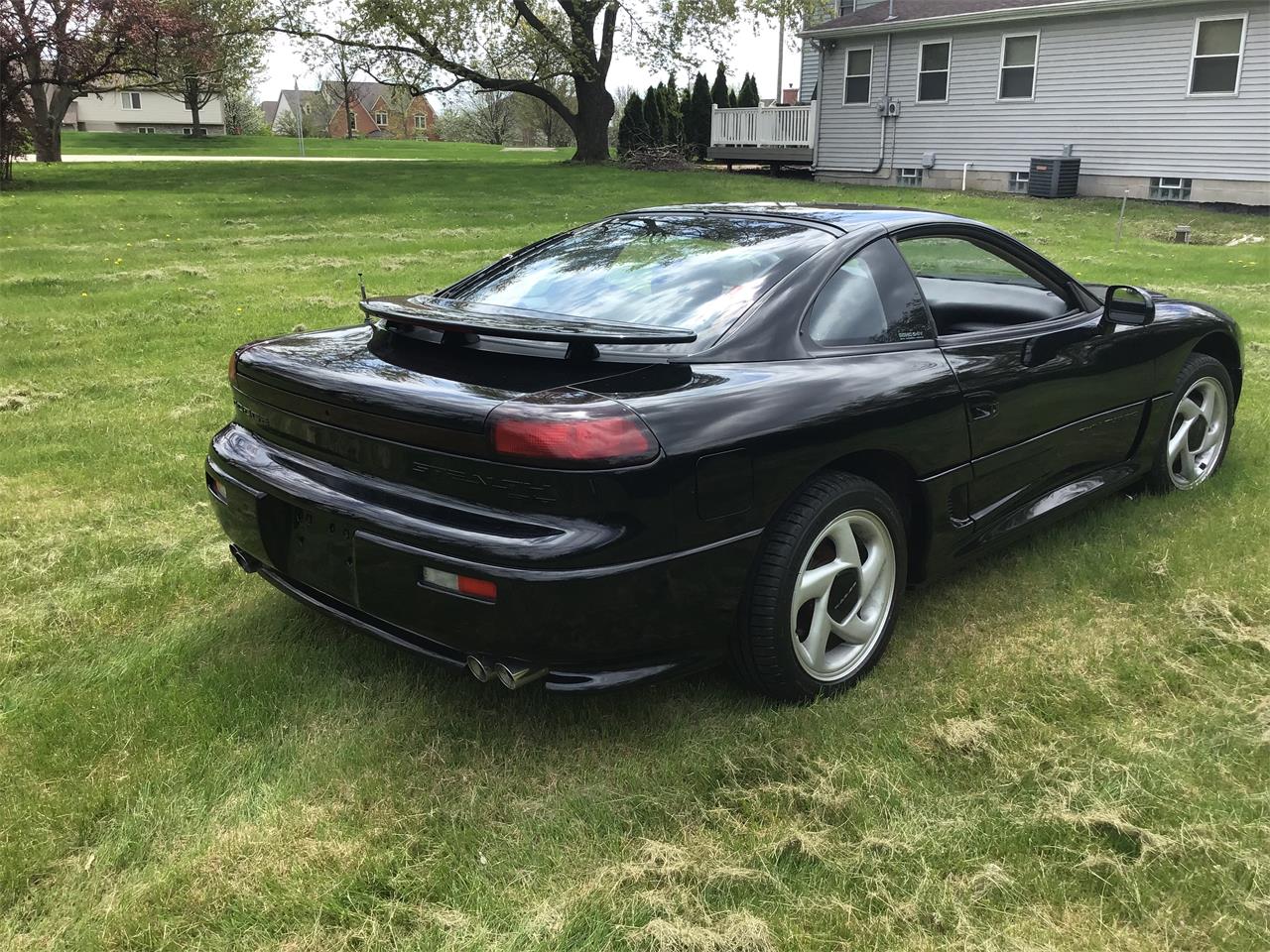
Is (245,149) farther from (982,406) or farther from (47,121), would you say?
(982,406)

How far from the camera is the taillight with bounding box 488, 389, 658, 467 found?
7.52ft

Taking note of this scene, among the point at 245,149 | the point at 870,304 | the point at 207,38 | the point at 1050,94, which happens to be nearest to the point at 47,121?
the point at 207,38

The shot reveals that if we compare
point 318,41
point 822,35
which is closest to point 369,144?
point 318,41

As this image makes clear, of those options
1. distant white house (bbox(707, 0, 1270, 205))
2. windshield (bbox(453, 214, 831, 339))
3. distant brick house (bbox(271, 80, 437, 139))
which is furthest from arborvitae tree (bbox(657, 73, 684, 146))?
distant brick house (bbox(271, 80, 437, 139))

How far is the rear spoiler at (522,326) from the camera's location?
8.51ft

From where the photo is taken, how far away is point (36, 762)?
2.62 metres

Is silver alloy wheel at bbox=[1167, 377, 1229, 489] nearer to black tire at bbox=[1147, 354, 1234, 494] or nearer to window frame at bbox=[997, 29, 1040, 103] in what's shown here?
black tire at bbox=[1147, 354, 1234, 494]

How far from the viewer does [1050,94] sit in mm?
19344

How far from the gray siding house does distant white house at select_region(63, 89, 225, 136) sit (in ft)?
174

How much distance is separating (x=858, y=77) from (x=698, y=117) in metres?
6.85

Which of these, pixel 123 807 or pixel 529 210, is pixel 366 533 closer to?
pixel 123 807

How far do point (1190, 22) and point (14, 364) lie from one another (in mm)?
18723

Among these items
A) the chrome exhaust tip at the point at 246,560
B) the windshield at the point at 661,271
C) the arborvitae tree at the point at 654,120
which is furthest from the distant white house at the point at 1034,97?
the chrome exhaust tip at the point at 246,560

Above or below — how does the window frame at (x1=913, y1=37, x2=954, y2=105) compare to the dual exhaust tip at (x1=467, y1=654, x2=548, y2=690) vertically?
above
